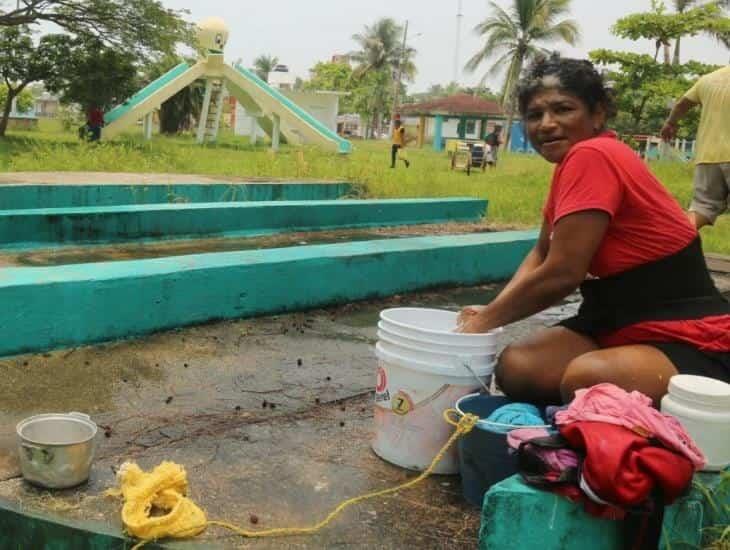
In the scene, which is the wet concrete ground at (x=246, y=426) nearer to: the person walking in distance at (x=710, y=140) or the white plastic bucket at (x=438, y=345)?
the white plastic bucket at (x=438, y=345)

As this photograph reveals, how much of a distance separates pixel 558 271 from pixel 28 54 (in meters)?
25.4

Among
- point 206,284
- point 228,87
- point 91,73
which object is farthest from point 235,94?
point 206,284

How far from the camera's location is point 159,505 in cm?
250

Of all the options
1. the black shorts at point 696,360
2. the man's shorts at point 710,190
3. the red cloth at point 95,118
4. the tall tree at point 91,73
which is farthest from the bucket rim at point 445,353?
the tall tree at point 91,73

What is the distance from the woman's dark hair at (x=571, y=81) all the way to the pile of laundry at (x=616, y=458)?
108cm

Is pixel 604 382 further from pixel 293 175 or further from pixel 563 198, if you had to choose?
pixel 293 175

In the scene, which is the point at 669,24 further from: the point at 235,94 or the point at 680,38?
the point at 235,94

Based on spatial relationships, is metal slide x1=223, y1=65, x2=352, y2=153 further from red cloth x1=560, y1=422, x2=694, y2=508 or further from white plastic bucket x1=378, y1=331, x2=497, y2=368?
red cloth x1=560, y1=422, x2=694, y2=508

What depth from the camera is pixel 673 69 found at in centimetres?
1862

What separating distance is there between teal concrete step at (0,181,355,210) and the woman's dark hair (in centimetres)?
671

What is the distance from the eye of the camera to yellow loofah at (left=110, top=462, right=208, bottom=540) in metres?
2.35

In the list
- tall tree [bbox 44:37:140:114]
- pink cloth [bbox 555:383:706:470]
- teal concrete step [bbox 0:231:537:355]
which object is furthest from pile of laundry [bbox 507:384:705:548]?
tall tree [bbox 44:37:140:114]

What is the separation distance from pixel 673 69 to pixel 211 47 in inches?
569

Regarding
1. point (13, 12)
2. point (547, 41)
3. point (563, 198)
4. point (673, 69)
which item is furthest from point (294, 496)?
point (547, 41)
